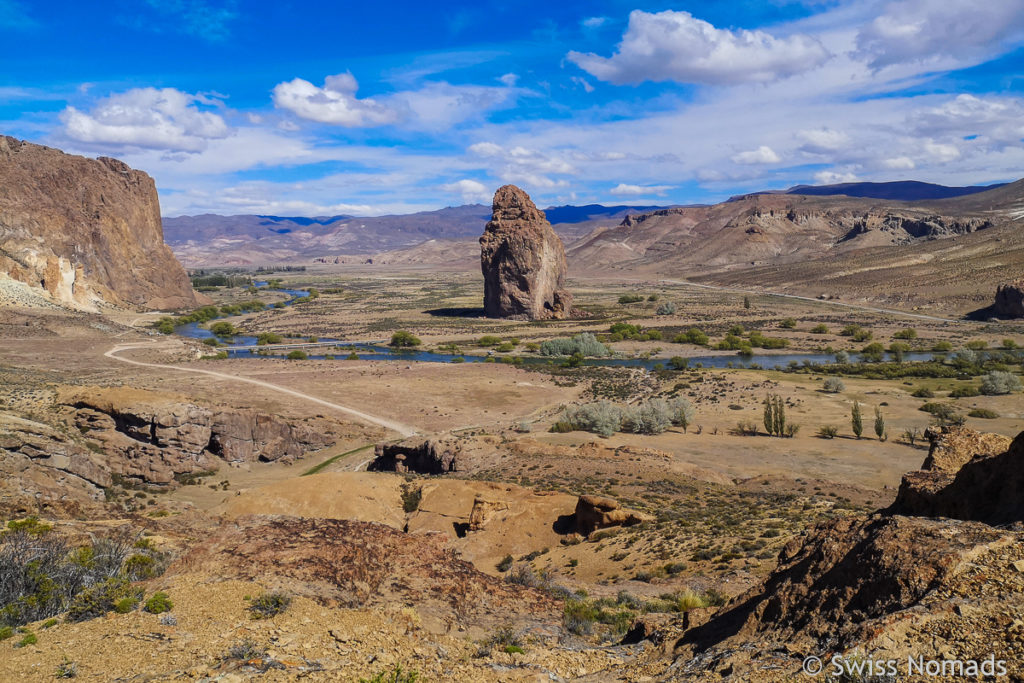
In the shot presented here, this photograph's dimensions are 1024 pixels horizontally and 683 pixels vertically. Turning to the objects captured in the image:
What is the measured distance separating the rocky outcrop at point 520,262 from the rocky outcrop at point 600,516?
66.0 metres

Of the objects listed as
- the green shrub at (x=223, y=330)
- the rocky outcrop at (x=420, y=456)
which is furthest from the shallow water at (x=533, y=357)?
the rocky outcrop at (x=420, y=456)

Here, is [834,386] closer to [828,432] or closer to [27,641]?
[828,432]

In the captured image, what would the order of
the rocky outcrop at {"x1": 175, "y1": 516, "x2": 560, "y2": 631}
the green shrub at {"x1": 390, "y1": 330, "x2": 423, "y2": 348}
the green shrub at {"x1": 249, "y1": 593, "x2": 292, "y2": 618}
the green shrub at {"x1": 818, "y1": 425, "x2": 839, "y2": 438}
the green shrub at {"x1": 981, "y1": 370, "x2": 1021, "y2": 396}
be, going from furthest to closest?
the green shrub at {"x1": 390, "y1": 330, "x2": 423, "y2": 348}
the green shrub at {"x1": 981, "y1": 370, "x2": 1021, "y2": 396}
the green shrub at {"x1": 818, "y1": 425, "x2": 839, "y2": 438}
the rocky outcrop at {"x1": 175, "y1": 516, "x2": 560, "y2": 631}
the green shrub at {"x1": 249, "y1": 593, "x2": 292, "y2": 618}

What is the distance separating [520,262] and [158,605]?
74.7 meters

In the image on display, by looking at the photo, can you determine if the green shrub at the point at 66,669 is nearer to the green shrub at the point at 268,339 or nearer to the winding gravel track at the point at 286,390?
the winding gravel track at the point at 286,390

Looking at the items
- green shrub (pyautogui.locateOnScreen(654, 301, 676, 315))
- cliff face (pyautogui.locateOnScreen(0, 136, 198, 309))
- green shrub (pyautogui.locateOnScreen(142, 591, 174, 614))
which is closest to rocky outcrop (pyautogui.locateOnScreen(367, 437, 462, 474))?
green shrub (pyautogui.locateOnScreen(142, 591, 174, 614))

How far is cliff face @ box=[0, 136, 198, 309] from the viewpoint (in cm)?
7525

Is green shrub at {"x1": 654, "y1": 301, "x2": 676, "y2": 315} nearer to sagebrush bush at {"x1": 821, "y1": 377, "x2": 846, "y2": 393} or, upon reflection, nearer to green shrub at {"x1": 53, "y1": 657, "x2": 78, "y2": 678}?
sagebrush bush at {"x1": 821, "y1": 377, "x2": 846, "y2": 393}

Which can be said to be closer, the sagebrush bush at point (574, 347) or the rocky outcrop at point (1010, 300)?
the sagebrush bush at point (574, 347)

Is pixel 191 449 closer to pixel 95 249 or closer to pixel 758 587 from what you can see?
pixel 758 587

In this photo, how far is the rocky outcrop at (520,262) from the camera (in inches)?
3191

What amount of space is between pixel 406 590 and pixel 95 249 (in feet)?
310

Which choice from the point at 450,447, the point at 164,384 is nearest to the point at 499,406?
the point at 450,447

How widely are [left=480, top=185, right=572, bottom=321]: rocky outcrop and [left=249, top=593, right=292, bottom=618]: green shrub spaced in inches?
2885
